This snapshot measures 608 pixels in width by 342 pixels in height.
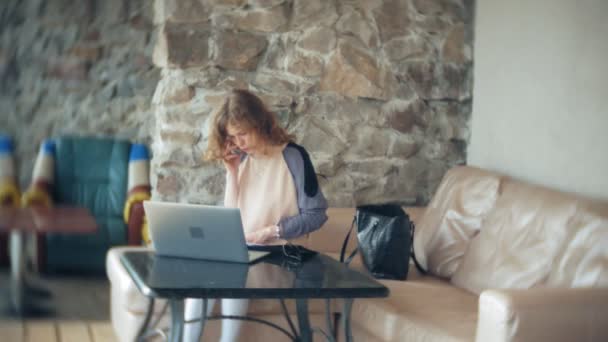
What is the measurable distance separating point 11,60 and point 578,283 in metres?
4.04

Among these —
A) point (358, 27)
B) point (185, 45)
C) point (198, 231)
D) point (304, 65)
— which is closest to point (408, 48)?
point (358, 27)

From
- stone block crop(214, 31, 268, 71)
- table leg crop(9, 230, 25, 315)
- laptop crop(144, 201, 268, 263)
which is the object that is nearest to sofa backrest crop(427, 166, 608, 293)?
laptop crop(144, 201, 268, 263)

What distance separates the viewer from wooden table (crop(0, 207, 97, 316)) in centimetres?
365

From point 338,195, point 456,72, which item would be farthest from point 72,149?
point 456,72

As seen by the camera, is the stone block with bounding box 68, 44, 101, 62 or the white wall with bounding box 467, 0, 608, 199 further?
the stone block with bounding box 68, 44, 101, 62

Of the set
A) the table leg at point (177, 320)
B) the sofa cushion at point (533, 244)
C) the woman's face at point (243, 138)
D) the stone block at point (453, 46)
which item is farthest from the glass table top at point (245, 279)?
the stone block at point (453, 46)

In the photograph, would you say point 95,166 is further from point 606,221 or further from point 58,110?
point 606,221

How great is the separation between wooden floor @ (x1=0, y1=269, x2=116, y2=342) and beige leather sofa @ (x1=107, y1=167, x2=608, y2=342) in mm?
291

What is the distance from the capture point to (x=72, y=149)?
4.86 m

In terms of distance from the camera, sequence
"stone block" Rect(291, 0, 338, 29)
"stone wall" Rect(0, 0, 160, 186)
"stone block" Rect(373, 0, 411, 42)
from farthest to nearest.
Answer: "stone wall" Rect(0, 0, 160, 186) < "stone block" Rect(373, 0, 411, 42) < "stone block" Rect(291, 0, 338, 29)

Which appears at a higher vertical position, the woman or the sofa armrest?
the woman

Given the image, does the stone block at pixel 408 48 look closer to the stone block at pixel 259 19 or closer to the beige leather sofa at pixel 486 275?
the stone block at pixel 259 19

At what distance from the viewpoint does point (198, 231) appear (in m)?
2.34

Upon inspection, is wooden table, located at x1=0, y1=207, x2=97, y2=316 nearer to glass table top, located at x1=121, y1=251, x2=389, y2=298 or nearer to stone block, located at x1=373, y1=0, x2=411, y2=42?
glass table top, located at x1=121, y1=251, x2=389, y2=298
